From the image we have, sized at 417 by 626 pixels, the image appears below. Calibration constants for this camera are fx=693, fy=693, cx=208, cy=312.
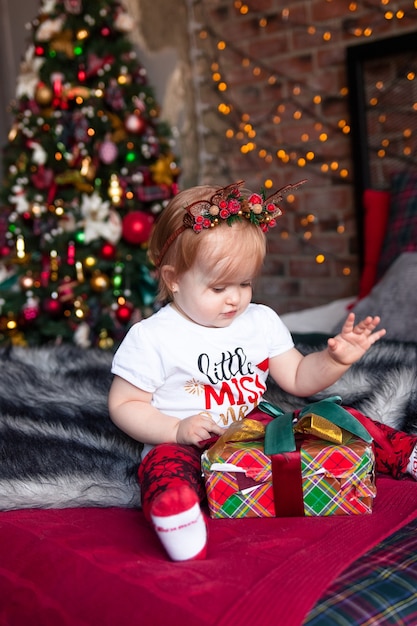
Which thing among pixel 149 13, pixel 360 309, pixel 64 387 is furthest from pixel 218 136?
pixel 64 387

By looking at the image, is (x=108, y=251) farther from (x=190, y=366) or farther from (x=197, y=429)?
(x=197, y=429)

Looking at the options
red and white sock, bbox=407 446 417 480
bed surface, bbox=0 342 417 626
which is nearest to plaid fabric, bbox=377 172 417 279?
bed surface, bbox=0 342 417 626

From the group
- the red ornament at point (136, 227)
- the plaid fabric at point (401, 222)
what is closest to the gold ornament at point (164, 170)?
the red ornament at point (136, 227)

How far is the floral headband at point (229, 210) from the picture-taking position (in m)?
1.20

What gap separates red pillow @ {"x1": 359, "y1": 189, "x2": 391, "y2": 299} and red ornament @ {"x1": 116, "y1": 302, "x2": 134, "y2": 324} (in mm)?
1066

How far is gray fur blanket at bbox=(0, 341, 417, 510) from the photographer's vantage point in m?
1.21

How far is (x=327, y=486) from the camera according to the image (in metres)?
1.07

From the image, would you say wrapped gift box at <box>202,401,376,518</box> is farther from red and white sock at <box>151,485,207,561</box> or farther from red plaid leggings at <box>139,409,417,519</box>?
red and white sock at <box>151,485,207,561</box>

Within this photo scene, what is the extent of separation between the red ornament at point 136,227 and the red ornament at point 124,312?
294 millimetres

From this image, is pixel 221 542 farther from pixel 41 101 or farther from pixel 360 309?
pixel 41 101

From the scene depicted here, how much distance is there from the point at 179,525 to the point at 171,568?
0.05 meters

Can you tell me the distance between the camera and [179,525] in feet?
3.03

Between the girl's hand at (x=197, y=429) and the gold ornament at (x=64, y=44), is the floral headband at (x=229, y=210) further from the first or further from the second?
the gold ornament at (x=64, y=44)

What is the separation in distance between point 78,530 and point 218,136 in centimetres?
264
